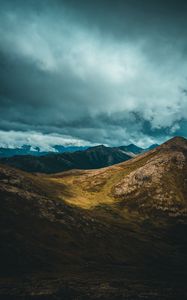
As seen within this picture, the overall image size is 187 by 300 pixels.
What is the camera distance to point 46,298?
120812mm

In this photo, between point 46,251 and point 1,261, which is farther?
point 46,251

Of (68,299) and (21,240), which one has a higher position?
(21,240)

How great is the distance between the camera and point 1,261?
156 m

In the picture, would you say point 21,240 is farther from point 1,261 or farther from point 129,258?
point 129,258

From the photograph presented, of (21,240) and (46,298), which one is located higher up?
(21,240)

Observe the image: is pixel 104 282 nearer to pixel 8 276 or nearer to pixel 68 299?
pixel 68 299

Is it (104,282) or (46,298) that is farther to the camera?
(104,282)

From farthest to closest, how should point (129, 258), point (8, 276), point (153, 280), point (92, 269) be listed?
point (129, 258), point (92, 269), point (153, 280), point (8, 276)

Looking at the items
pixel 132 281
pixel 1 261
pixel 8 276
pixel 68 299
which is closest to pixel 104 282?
pixel 132 281

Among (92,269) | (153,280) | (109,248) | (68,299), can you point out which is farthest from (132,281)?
(109,248)

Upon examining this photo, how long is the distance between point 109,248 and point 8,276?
77252mm

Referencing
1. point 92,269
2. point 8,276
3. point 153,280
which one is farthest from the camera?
point 92,269

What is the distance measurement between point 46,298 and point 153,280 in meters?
58.2

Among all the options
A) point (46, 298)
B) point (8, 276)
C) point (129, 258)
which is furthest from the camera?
point (129, 258)
